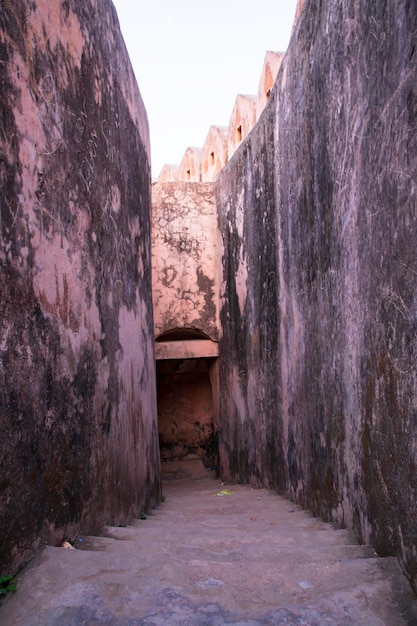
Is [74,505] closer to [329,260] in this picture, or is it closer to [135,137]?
[329,260]

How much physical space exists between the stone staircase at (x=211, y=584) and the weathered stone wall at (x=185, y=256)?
16.5ft

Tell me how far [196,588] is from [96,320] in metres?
1.71

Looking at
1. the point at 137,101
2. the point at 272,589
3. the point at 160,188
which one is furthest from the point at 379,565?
the point at 160,188

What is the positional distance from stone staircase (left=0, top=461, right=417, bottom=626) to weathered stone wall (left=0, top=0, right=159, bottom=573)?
197 millimetres

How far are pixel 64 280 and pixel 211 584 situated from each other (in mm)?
1580

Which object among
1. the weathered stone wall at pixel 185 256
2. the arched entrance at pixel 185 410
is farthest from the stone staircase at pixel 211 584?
the arched entrance at pixel 185 410

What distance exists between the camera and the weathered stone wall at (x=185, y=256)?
7.73 metres

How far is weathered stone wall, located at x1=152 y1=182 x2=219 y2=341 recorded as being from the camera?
25.4 ft

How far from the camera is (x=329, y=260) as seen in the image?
3316mm

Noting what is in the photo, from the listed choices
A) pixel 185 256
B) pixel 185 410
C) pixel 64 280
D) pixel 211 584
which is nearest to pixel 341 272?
pixel 64 280

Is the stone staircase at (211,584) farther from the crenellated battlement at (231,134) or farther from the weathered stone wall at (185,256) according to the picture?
the crenellated battlement at (231,134)

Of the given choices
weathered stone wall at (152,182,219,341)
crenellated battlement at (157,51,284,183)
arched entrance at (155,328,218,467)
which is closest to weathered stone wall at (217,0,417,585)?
crenellated battlement at (157,51,284,183)

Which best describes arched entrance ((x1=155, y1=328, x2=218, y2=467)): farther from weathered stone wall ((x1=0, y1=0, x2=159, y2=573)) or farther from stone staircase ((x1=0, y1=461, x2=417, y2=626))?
stone staircase ((x1=0, y1=461, x2=417, y2=626))

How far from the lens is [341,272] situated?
308 centimetres
